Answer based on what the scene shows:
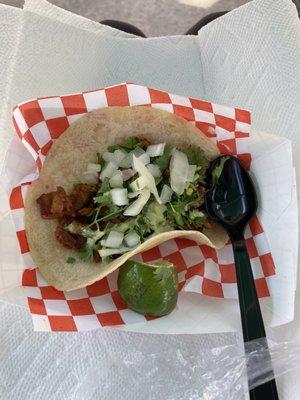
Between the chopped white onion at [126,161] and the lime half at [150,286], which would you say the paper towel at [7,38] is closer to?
the chopped white onion at [126,161]

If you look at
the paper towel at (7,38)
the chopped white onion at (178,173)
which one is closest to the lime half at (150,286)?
the chopped white onion at (178,173)

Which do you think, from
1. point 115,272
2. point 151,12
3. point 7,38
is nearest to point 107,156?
point 115,272

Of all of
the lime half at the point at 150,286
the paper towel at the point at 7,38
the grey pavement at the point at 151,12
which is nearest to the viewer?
the lime half at the point at 150,286

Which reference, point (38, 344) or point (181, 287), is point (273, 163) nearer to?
point (181, 287)

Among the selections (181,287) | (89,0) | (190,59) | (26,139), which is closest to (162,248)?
(181,287)

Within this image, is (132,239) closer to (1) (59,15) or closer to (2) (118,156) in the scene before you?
(2) (118,156)

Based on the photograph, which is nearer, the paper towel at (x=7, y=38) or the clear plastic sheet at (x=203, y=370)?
the clear plastic sheet at (x=203, y=370)
